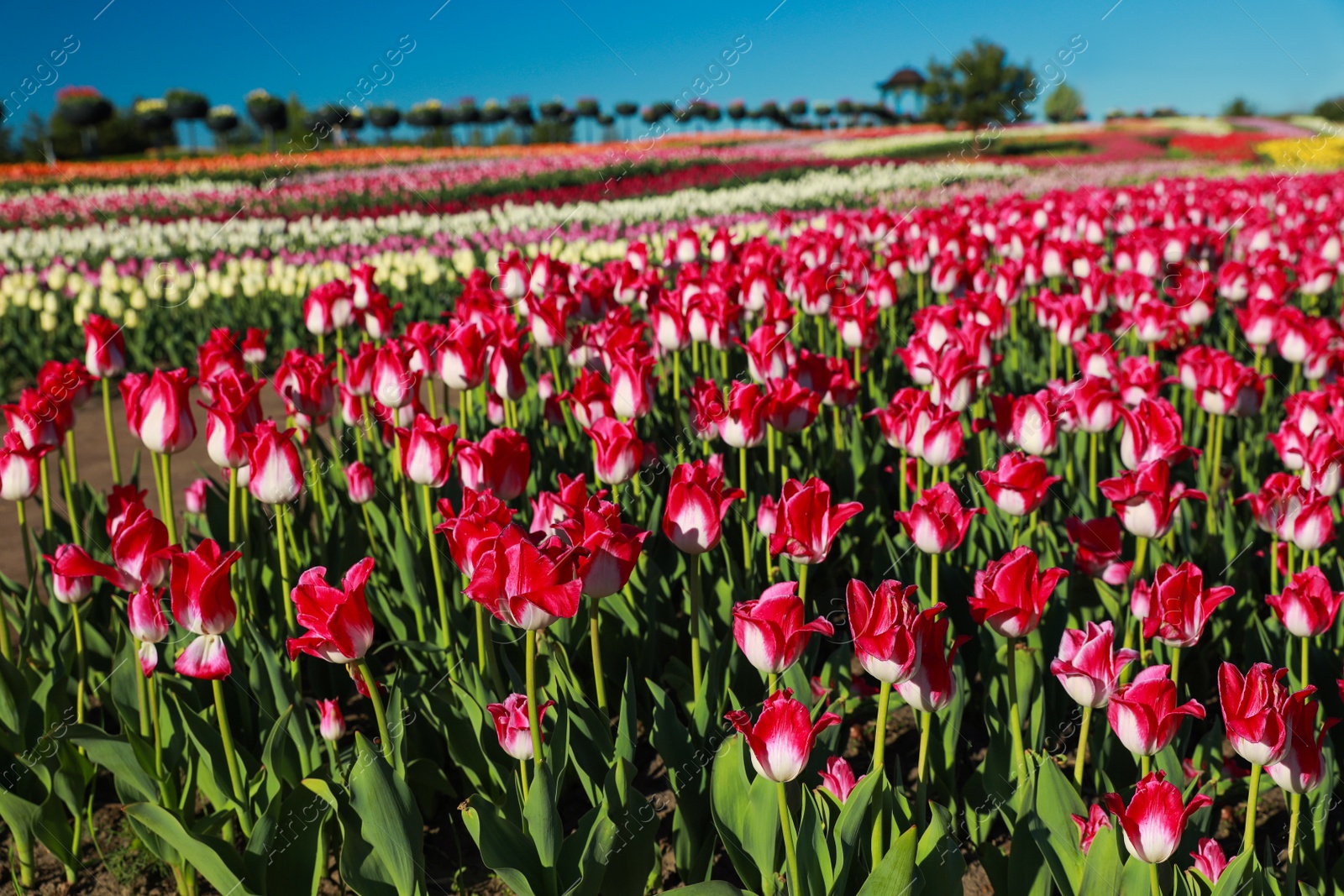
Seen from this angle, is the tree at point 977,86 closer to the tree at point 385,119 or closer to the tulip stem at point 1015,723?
the tree at point 385,119

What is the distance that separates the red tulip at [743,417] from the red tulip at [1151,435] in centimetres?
85

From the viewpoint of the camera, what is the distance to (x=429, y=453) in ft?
6.93

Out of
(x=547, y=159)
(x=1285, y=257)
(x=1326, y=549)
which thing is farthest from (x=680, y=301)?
(x=547, y=159)

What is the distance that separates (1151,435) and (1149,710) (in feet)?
3.47

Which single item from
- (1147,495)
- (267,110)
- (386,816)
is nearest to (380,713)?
(386,816)

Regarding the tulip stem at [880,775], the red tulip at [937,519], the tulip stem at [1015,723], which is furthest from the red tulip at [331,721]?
the tulip stem at [1015,723]

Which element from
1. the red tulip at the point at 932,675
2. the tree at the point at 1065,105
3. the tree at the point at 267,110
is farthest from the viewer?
the tree at the point at 1065,105

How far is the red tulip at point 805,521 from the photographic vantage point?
5.72 feet

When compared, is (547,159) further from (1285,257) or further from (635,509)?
(635,509)

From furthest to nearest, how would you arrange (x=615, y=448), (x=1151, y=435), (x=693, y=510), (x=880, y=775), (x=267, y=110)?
(x=267, y=110), (x=1151, y=435), (x=615, y=448), (x=693, y=510), (x=880, y=775)

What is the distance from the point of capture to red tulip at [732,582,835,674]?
141 centimetres

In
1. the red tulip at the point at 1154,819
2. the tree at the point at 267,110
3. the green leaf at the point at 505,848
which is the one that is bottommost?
the green leaf at the point at 505,848

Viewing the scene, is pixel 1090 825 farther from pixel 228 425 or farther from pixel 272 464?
pixel 228 425

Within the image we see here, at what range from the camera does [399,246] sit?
30.3 ft
